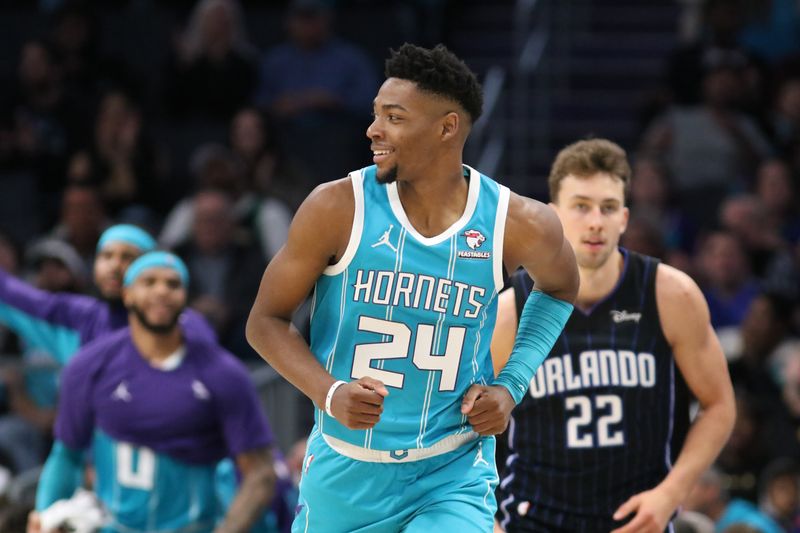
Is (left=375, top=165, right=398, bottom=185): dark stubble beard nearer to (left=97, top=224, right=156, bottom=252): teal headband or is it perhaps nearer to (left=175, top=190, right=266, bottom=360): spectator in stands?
(left=97, top=224, right=156, bottom=252): teal headband

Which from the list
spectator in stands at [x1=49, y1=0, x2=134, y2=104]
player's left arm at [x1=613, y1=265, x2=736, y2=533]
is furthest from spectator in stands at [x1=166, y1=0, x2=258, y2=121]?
player's left arm at [x1=613, y1=265, x2=736, y2=533]

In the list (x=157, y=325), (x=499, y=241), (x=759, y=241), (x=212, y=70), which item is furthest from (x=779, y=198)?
(x=499, y=241)

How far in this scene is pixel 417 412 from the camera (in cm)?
448

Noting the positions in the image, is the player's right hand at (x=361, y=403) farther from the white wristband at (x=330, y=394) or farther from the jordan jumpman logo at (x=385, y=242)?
Answer: the jordan jumpman logo at (x=385, y=242)

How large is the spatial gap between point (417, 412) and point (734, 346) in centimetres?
527

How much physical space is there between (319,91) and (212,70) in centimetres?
88

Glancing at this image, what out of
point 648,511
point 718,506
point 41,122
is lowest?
point 718,506

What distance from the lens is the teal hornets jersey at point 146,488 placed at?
6.75m

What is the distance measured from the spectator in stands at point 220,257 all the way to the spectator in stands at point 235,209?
9 cm

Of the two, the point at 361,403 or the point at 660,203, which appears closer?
the point at 361,403

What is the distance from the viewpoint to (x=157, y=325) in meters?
6.80

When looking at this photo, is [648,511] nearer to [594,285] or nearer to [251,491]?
[594,285]

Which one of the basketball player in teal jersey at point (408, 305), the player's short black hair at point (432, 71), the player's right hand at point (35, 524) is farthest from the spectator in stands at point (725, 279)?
the player's short black hair at point (432, 71)

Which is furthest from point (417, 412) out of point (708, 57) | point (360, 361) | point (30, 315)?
point (708, 57)
